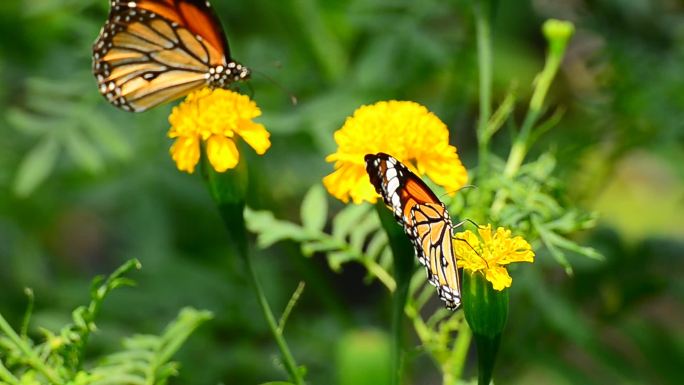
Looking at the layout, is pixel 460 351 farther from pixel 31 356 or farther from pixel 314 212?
pixel 31 356

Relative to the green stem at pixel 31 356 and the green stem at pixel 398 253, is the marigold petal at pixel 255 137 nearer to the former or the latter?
the green stem at pixel 398 253

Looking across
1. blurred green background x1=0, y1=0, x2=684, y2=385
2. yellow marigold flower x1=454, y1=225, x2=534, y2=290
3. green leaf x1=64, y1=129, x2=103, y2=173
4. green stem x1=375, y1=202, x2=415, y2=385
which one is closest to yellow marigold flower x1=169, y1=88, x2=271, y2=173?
green stem x1=375, y1=202, x2=415, y2=385

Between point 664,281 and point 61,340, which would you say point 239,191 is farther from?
point 664,281

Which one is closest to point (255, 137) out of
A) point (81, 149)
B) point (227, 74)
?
point (227, 74)

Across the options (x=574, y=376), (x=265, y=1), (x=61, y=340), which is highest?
(x=265, y=1)

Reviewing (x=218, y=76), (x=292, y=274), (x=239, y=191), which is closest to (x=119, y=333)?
(x=292, y=274)
